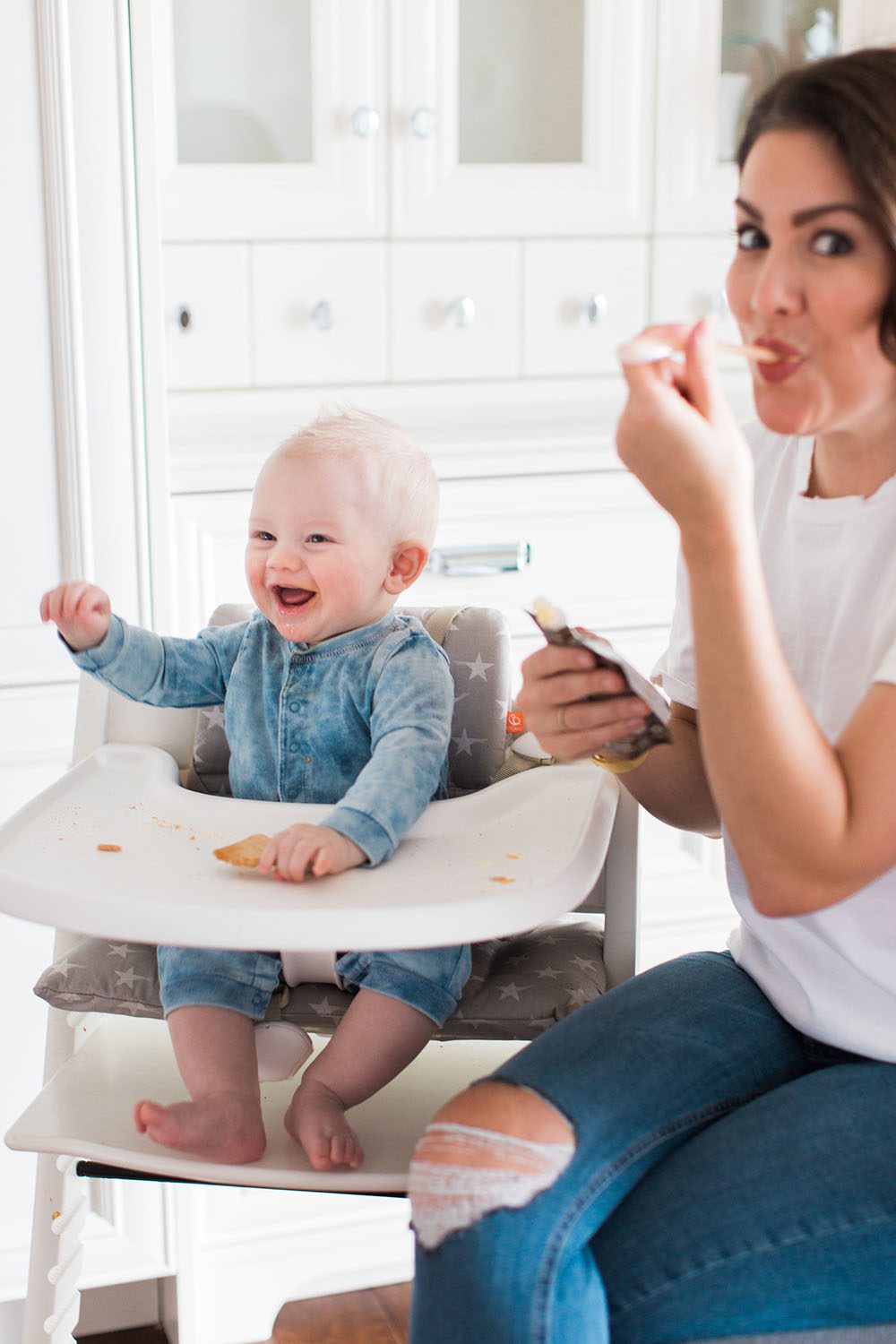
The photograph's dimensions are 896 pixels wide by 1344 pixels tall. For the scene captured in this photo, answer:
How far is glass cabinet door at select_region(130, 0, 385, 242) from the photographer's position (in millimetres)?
1691

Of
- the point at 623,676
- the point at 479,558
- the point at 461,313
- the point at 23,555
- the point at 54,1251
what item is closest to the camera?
the point at 623,676

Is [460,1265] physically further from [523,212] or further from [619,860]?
[523,212]

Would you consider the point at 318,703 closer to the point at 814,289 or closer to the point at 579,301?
the point at 814,289

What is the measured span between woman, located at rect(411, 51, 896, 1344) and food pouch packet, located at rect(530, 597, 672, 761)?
0.01 meters

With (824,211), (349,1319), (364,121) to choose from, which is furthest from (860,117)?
(349,1319)

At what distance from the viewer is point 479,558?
5.55 feet

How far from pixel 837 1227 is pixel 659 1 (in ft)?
4.78

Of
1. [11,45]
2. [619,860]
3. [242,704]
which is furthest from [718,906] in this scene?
[11,45]

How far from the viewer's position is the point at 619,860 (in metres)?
1.18

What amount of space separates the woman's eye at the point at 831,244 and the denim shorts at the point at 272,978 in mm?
541

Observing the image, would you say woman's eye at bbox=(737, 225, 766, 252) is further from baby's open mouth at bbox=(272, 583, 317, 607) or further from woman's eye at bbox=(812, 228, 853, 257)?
baby's open mouth at bbox=(272, 583, 317, 607)

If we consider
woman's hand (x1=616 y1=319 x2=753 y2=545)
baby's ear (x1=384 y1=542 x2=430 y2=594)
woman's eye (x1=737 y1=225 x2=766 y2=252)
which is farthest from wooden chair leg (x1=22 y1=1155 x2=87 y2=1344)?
woman's eye (x1=737 y1=225 x2=766 y2=252)

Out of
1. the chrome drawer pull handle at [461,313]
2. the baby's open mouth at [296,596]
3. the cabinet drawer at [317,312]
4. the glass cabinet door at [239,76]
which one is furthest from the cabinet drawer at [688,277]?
the baby's open mouth at [296,596]

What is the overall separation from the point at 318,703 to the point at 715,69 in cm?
108
